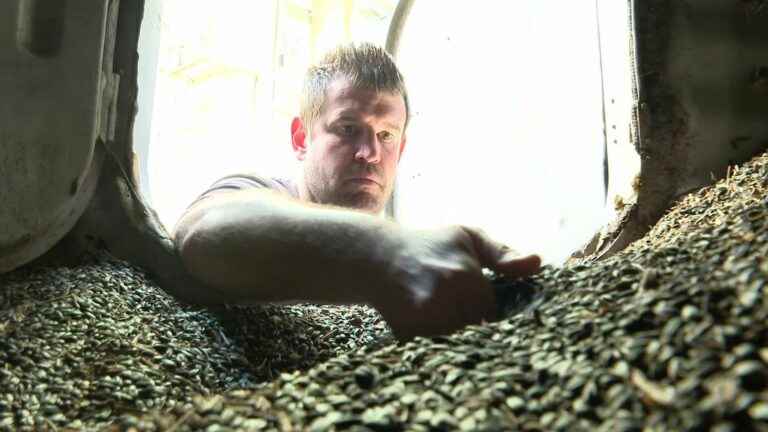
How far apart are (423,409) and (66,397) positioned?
91cm

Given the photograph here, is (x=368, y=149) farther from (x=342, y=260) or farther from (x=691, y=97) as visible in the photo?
(x=691, y=97)

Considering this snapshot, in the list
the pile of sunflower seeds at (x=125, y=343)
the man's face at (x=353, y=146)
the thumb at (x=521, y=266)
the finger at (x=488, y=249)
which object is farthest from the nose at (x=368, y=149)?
the thumb at (x=521, y=266)

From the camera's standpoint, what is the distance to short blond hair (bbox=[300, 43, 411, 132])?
255 cm

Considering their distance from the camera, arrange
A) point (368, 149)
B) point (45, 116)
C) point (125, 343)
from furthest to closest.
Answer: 1. point (368, 149)
2. point (45, 116)
3. point (125, 343)

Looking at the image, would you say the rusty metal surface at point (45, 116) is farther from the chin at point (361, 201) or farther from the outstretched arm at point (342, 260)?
the chin at point (361, 201)

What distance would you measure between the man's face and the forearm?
1.76 ft

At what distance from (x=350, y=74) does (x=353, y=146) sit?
1.07 ft

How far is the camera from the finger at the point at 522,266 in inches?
54.1

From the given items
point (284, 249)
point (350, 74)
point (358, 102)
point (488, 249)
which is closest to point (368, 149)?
point (358, 102)

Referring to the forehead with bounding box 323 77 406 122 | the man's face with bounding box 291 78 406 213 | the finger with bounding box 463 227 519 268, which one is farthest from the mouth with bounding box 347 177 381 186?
the finger with bounding box 463 227 519 268

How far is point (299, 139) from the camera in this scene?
2.91 metres

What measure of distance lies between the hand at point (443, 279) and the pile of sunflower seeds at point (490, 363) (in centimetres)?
6

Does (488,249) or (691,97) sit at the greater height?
(691,97)

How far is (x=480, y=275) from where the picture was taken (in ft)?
4.43
